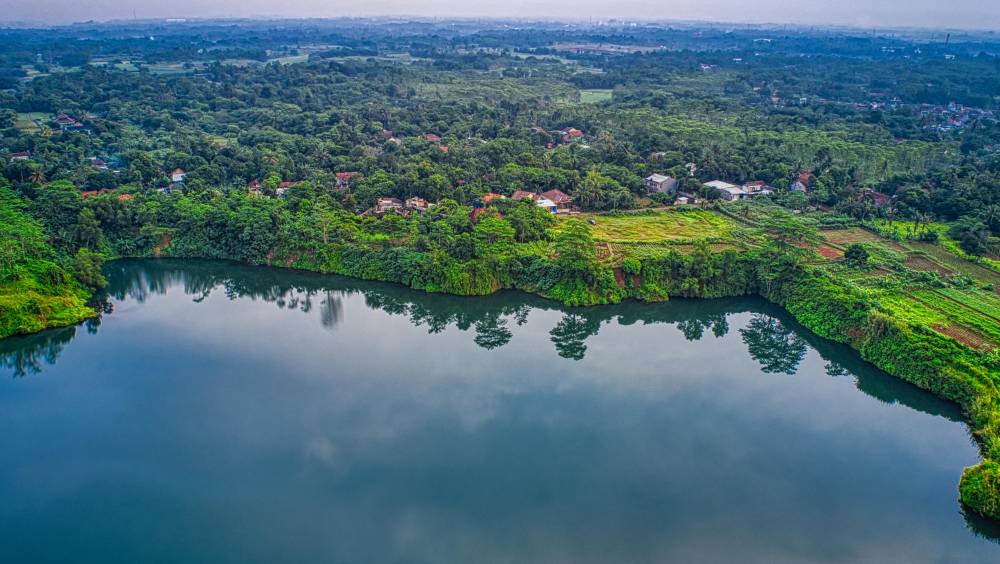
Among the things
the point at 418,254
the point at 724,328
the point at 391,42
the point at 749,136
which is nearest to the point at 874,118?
the point at 749,136

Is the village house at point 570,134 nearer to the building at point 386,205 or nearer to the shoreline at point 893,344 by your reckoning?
the building at point 386,205

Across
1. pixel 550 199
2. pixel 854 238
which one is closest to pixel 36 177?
pixel 550 199

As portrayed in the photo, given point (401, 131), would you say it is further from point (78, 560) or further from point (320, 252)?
point (78, 560)

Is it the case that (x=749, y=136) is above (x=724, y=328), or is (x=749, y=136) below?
above

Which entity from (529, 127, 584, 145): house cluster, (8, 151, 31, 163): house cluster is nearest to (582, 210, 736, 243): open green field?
(529, 127, 584, 145): house cluster

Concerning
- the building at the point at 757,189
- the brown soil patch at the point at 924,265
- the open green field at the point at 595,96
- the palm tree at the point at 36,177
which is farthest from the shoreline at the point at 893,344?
the open green field at the point at 595,96
